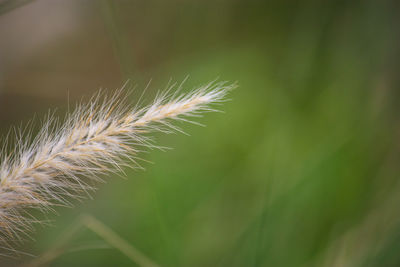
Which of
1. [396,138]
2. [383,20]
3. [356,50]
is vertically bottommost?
[396,138]

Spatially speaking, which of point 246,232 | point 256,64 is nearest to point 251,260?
point 246,232

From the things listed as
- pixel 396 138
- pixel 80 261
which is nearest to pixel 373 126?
pixel 396 138

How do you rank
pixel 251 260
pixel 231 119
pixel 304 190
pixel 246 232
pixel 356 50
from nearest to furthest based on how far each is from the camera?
pixel 251 260 → pixel 246 232 → pixel 304 190 → pixel 356 50 → pixel 231 119

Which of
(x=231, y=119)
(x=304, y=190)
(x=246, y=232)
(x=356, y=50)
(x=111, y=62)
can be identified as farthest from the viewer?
(x=111, y=62)

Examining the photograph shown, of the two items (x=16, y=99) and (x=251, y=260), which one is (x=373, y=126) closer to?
(x=251, y=260)

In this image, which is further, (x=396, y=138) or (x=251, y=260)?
(x=396, y=138)

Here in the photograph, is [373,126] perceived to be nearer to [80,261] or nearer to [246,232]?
[246,232]

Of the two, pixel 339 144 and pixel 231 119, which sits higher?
pixel 231 119
